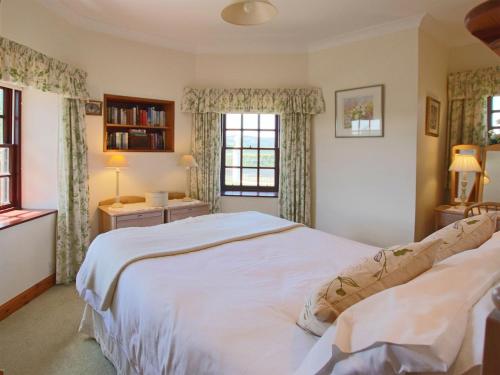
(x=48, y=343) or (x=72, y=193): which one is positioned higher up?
(x=72, y=193)

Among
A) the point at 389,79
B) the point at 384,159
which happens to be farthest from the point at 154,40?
the point at 384,159

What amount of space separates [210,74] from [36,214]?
104 inches

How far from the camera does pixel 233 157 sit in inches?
190

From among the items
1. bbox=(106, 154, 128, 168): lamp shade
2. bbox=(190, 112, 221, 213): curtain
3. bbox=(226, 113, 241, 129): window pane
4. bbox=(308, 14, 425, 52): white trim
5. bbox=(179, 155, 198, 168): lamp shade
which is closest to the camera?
bbox=(308, 14, 425, 52): white trim

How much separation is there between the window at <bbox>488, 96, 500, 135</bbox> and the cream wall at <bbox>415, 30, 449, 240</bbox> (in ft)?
1.47

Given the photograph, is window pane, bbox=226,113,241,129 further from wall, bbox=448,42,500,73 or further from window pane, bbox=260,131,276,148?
wall, bbox=448,42,500,73

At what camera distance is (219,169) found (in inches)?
182

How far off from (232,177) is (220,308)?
3.51 metres

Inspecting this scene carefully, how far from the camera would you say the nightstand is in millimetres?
3652

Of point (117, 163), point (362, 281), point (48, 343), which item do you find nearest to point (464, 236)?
point (362, 281)

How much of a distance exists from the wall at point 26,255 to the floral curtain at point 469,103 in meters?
4.56

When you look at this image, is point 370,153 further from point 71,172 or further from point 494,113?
point 71,172

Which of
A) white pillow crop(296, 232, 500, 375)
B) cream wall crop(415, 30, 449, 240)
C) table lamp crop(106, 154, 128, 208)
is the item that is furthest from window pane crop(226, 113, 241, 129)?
white pillow crop(296, 232, 500, 375)

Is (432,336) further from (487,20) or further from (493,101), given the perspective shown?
(493,101)
